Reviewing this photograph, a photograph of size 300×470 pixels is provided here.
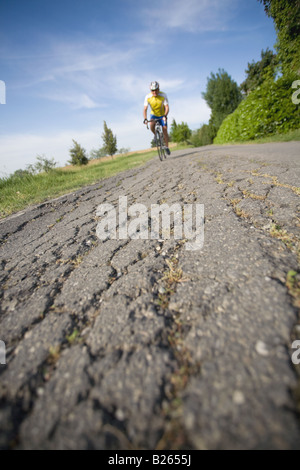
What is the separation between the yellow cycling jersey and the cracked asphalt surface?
17.4 feet

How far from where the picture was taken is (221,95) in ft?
83.7

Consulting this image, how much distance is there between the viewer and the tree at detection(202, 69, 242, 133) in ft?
83.7

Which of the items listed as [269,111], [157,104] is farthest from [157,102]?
[269,111]

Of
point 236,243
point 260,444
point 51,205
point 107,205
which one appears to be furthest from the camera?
point 51,205

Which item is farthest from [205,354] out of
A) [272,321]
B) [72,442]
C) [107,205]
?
[107,205]

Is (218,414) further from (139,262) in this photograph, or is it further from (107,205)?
(107,205)

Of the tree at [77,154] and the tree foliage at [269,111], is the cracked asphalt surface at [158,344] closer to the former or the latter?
the tree foliage at [269,111]

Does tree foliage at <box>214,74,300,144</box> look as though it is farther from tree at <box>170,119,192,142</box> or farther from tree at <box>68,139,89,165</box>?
tree at <box>68,139,89,165</box>

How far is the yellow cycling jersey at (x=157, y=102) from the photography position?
543 cm

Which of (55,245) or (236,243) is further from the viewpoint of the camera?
(55,245)

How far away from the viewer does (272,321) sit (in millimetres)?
770

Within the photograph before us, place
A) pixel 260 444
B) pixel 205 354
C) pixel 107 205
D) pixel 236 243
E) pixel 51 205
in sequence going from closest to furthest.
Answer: pixel 260 444 < pixel 205 354 < pixel 236 243 < pixel 107 205 < pixel 51 205

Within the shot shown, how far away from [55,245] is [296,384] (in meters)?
1.95
